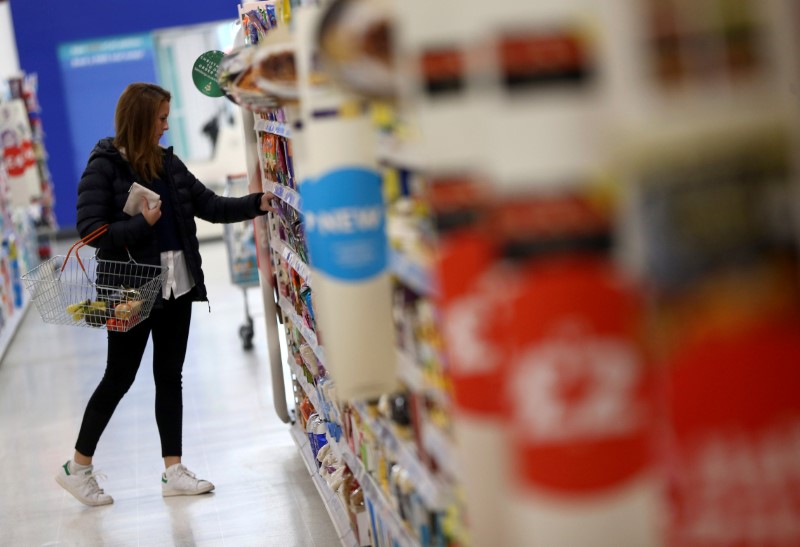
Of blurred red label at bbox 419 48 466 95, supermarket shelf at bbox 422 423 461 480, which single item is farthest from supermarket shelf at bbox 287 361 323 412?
blurred red label at bbox 419 48 466 95

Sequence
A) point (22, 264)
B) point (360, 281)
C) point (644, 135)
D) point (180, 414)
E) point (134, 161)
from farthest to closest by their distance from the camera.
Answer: point (22, 264)
point (180, 414)
point (134, 161)
point (360, 281)
point (644, 135)

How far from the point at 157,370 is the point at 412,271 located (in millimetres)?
3123

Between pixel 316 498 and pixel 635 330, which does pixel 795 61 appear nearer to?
pixel 635 330

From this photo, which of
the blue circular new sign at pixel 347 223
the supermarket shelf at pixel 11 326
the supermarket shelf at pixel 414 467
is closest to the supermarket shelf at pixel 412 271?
the blue circular new sign at pixel 347 223

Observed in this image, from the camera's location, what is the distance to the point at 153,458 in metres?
5.91

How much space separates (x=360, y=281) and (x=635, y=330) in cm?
114

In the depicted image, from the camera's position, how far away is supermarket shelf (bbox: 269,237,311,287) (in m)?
4.07

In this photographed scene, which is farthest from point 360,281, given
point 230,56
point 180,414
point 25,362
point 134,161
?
point 25,362

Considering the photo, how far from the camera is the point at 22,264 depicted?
1138 centimetres

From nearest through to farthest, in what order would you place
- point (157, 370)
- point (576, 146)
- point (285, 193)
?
point (576, 146) < point (285, 193) < point (157, 370)

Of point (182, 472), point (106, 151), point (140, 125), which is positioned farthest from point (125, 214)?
point (182, 472)

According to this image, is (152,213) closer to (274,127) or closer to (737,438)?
(274,127)

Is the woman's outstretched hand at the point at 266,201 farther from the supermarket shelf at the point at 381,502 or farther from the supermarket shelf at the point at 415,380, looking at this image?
the supermarket shelf at the point at 415,380

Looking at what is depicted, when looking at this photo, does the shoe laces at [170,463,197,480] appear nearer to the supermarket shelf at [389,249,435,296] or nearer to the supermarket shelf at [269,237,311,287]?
the supermarket shelf at [269,237,311,287]
